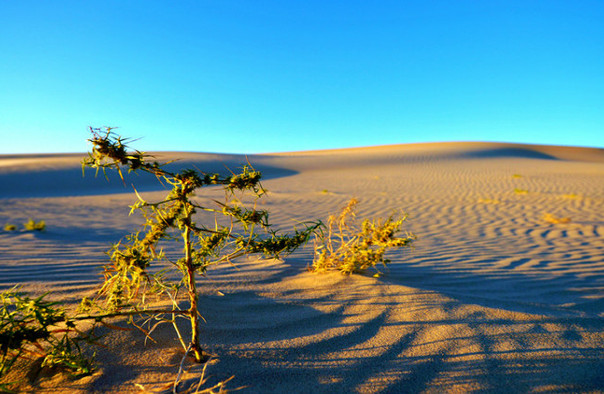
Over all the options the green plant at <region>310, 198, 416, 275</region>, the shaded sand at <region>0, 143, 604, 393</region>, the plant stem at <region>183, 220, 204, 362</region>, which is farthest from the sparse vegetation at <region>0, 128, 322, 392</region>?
the green plant at <region>310, 198, 416, 275</region>

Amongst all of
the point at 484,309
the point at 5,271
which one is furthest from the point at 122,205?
the point at 484,309

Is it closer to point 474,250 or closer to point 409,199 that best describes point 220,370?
point 474,250

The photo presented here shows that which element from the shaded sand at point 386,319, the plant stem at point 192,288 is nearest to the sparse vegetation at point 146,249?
the plant stem at point 192,288

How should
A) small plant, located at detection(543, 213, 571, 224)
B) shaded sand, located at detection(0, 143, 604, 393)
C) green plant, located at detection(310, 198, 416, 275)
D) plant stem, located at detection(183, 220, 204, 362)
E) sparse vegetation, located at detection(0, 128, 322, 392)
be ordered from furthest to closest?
small plant, located at detection(543, 213, 571, 224), green plant, located at detection(310, 198, 416, 275), shaded sand, located at detection(0, 143, 604, 393), plant stem, located at detection(183, 220, 204, 362), sparse vegetation, located at detection(0, 128, 322, 392)

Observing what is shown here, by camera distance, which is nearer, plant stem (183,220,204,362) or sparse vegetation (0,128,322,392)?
sparse vegetation (0,128,322,392)

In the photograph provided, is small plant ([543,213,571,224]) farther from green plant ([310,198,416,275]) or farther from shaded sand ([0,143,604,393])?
green plant ([310,198,416,275])

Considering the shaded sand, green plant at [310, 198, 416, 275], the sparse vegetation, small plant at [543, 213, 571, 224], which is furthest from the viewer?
small plant at [543, 213, 571, 224]

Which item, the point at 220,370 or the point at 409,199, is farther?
the point at 409,199

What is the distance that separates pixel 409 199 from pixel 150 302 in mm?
9312

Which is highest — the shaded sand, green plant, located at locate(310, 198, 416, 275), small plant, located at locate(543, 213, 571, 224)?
green plant, located at locate(310, 198, 416, 275)

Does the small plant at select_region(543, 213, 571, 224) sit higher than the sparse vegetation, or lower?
lower

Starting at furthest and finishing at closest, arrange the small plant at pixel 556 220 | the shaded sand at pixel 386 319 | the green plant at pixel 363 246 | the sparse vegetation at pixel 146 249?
1. the small plant at pixel 556 220
2. the green plant at pixel 363 246
3. the shaded sand at pixel 386 319
4. the sparse vegetation at pixel 146 249

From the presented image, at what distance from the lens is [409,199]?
1055cm

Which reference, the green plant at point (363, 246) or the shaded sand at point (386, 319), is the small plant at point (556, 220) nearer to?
the shaded sand at point (386, 319)
